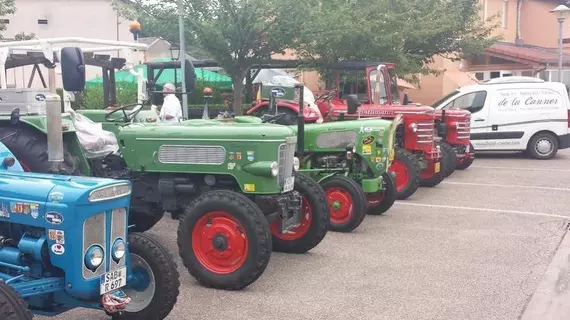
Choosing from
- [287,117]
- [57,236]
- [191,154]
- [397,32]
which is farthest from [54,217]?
[397,32]

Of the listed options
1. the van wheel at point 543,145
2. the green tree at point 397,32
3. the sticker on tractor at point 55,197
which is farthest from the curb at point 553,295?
the van wheel at point 543,145

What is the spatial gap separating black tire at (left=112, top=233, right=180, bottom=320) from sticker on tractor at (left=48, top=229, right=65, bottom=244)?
0.69 metres

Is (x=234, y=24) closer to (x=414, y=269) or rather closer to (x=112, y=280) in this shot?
(x=414, y=269)

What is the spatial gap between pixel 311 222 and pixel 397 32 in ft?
33.2

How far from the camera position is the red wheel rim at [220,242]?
225 inches

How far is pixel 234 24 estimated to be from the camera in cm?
1301

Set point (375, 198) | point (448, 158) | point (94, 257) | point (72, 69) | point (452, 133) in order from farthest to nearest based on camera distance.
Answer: point (452, 133), point (448, 158), point (375, 198), point (72, 69), point (94, 257)

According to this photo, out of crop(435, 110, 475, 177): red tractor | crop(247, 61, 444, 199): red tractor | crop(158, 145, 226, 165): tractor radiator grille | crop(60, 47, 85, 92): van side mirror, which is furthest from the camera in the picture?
crop(435, 110, 475, 177): red tractor

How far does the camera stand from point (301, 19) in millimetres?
13312

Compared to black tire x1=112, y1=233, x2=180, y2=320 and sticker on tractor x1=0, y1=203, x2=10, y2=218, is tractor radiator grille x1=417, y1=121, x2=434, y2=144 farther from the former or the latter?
sticker on tractor x1=0, y1=203, x2=10, y2=218

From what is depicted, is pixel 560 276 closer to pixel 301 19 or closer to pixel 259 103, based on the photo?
pixel 259 103

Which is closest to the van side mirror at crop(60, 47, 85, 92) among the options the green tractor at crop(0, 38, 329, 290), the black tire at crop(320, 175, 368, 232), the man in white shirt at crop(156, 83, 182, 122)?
the green tractor at crop(0, 38, 329, 290)

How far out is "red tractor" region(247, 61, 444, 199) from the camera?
10.1 metres

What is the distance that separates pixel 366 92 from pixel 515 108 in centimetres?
515
